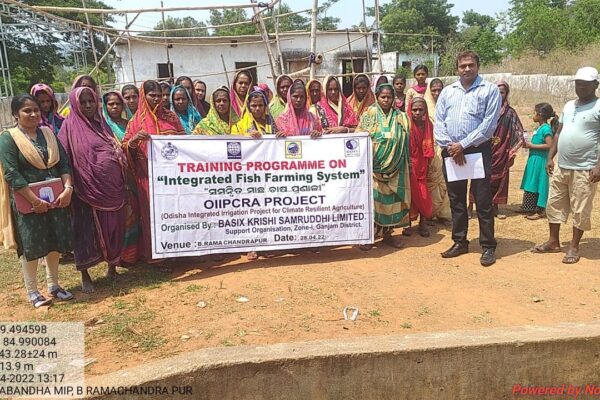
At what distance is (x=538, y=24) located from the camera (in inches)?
1033

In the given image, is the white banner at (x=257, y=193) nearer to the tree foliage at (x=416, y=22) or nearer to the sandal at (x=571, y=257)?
the sandal at (x=571, y=257)

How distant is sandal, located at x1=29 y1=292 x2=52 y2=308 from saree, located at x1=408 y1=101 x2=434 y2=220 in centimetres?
373

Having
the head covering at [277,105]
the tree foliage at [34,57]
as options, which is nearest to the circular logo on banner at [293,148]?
the head covering at [277,105]

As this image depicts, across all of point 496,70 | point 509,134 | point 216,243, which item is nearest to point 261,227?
point 216,243

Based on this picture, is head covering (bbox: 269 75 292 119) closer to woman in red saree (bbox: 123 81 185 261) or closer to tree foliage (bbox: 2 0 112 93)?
woman in red saree (bbox: 123 81 185 261)

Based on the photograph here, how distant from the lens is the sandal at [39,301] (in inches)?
151

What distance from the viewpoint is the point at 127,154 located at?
439 centimetres

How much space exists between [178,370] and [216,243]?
208 cm

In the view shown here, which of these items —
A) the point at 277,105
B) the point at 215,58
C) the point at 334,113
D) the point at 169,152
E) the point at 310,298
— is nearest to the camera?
the point at 310,298

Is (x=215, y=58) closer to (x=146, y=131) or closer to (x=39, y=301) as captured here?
(x=146, y=131)

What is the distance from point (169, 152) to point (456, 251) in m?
2.89

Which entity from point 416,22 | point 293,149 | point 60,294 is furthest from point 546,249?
point 416,22

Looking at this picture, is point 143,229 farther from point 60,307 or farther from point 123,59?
point 123,59

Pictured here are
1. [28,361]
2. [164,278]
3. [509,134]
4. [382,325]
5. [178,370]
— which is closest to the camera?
[178,370]
